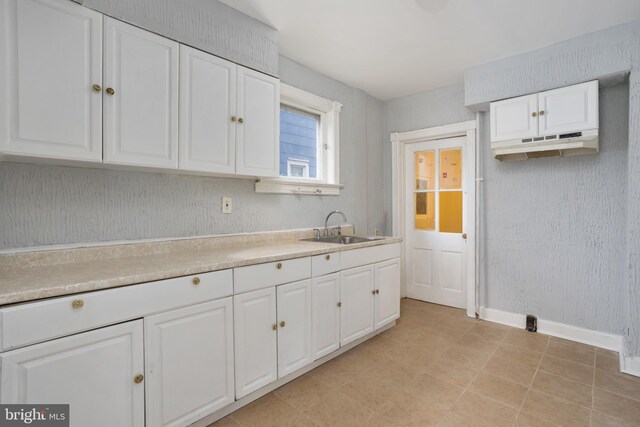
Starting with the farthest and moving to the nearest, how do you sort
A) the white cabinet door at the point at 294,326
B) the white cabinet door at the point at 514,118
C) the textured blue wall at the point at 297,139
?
the textured blue wall at the point at 297,139, the white cabinet door at the point at 514,118, the white cabinet door at the point at 294,326

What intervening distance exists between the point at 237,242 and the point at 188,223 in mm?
396

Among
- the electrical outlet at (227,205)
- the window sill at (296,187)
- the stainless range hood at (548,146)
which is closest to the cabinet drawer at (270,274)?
the electrical outlet at (227,205)

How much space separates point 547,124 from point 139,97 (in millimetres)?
3104

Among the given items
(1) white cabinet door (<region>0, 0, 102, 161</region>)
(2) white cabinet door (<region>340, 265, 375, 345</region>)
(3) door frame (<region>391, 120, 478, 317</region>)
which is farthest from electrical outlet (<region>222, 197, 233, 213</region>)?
(3) door frame (<region>391, 120, 478, 317</region>)

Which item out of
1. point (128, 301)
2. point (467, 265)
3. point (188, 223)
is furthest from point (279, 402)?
point (467, 265)

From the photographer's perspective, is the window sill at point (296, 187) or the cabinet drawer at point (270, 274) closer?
the cabinet drawer at point (270, 274)

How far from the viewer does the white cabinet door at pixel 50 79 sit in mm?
1285

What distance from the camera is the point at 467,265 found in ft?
11.0

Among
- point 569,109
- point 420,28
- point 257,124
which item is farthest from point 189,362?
point 569,109

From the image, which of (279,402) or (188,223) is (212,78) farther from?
(279,402)

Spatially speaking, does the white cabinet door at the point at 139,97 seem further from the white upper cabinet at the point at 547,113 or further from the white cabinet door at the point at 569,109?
the white cabinet door at the point at 569,109

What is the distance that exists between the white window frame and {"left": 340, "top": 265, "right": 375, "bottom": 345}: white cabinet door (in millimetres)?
942

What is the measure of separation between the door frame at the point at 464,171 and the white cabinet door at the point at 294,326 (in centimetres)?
206

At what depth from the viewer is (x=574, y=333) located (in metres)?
2.72
